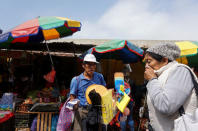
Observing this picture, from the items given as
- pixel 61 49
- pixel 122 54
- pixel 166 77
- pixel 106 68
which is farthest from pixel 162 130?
pixel 106 68

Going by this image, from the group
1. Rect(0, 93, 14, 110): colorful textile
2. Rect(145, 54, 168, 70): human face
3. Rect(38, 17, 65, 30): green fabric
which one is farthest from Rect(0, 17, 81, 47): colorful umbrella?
Rect(145, 54, 168, 70): human face

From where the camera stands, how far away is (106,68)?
855 centimetres

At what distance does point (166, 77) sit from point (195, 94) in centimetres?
24

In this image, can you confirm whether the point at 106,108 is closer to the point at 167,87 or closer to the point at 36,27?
the point at 167,87

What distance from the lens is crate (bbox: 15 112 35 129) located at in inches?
168

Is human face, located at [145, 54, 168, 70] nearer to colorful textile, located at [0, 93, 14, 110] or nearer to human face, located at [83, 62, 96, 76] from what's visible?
human face, located at [83, 62, 96, 76]

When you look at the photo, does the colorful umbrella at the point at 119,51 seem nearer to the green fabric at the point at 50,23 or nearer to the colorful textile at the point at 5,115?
the green fabric at the point at 50,23

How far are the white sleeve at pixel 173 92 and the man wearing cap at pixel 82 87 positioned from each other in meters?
1.70

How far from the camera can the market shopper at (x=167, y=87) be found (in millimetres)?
1425

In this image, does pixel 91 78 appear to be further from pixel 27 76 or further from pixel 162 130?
pixel 27 76

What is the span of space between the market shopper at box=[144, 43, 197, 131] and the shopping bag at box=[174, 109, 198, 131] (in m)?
0.07

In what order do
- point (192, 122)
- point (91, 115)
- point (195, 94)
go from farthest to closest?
1. point (91, 115)
2. point (195, 94)
3. point (192, 122)

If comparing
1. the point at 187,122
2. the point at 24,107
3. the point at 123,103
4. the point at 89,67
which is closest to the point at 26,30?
the point at 89,67

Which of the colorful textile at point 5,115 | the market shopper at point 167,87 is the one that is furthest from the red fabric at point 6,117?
the market shopper at point 167,87
